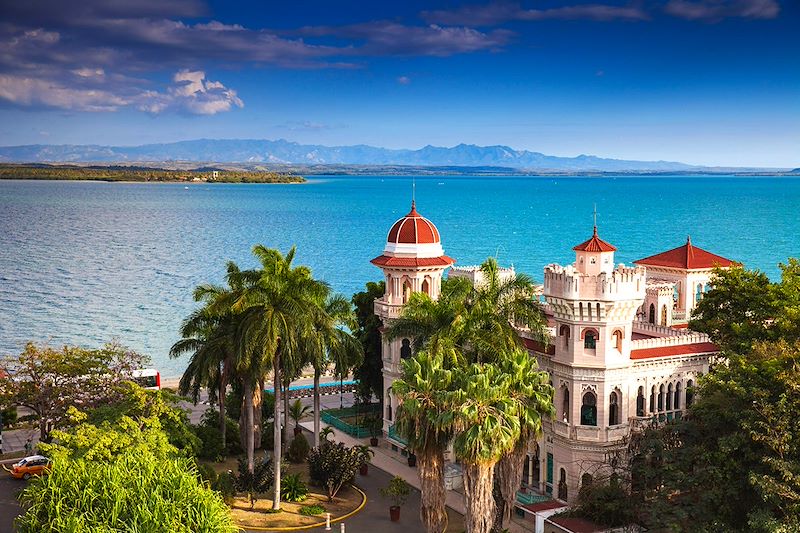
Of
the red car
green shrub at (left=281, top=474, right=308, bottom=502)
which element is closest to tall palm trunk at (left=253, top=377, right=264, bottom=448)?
green shrub at (left=281, top=474, right=308, bottom=502)

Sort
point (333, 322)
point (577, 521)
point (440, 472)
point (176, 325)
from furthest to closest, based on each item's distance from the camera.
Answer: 1. point (176, 325)
2. point (333, 322)
3. point (577, 521)
4. point (440, 472)

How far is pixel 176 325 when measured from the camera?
8419 centimetres

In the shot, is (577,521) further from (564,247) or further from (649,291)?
(564,247)

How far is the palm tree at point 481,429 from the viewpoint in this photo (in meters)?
26.2

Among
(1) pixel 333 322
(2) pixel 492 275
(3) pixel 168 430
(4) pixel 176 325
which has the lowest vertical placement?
(4) pixel 176 325

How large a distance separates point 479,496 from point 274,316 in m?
10.9

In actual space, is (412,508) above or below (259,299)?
below

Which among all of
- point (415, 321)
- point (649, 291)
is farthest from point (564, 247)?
point (415, 321)

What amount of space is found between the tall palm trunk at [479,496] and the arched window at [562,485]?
7018 millimetres

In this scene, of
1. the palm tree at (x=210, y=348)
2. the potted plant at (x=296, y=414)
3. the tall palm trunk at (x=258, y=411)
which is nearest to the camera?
the palm tree at (x=210, y=348)

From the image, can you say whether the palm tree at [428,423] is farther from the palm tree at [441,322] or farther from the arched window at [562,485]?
the arched window at [562,485]

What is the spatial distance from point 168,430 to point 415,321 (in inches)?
417

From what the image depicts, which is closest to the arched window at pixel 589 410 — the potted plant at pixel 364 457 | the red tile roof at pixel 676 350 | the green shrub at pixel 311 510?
the red tile roof at pixel 676 350

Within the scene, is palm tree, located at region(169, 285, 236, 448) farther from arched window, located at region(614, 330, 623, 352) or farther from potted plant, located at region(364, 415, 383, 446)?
arched window, located at region(614, 330, 623, 352)
